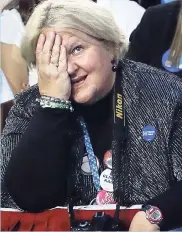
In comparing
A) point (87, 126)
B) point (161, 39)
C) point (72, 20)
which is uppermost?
point (72, 20)

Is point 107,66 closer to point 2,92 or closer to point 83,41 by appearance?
point 83,41

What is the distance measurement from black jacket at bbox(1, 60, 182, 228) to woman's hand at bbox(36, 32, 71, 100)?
7 cm

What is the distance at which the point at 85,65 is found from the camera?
2.08m

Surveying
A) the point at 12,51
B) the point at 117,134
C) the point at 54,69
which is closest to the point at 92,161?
the point at 117,134

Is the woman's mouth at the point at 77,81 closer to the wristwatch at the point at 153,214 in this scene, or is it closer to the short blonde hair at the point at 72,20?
the short blonde hair at the point at 72,20

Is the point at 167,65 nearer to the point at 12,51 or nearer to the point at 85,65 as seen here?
the point at 85,65

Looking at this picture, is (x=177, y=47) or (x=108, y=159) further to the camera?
(x=177, y=47)

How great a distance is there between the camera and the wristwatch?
1.91m

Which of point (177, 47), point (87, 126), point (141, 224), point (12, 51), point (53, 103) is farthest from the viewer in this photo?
point (12, 51)

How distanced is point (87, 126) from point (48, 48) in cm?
33

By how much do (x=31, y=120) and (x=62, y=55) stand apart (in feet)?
0.84

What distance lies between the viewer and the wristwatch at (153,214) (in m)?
1.91

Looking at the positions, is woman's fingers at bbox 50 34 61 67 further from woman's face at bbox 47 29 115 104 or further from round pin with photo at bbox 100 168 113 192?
round pin with photo at bbox 100 168 113 192

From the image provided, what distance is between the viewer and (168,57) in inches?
107
